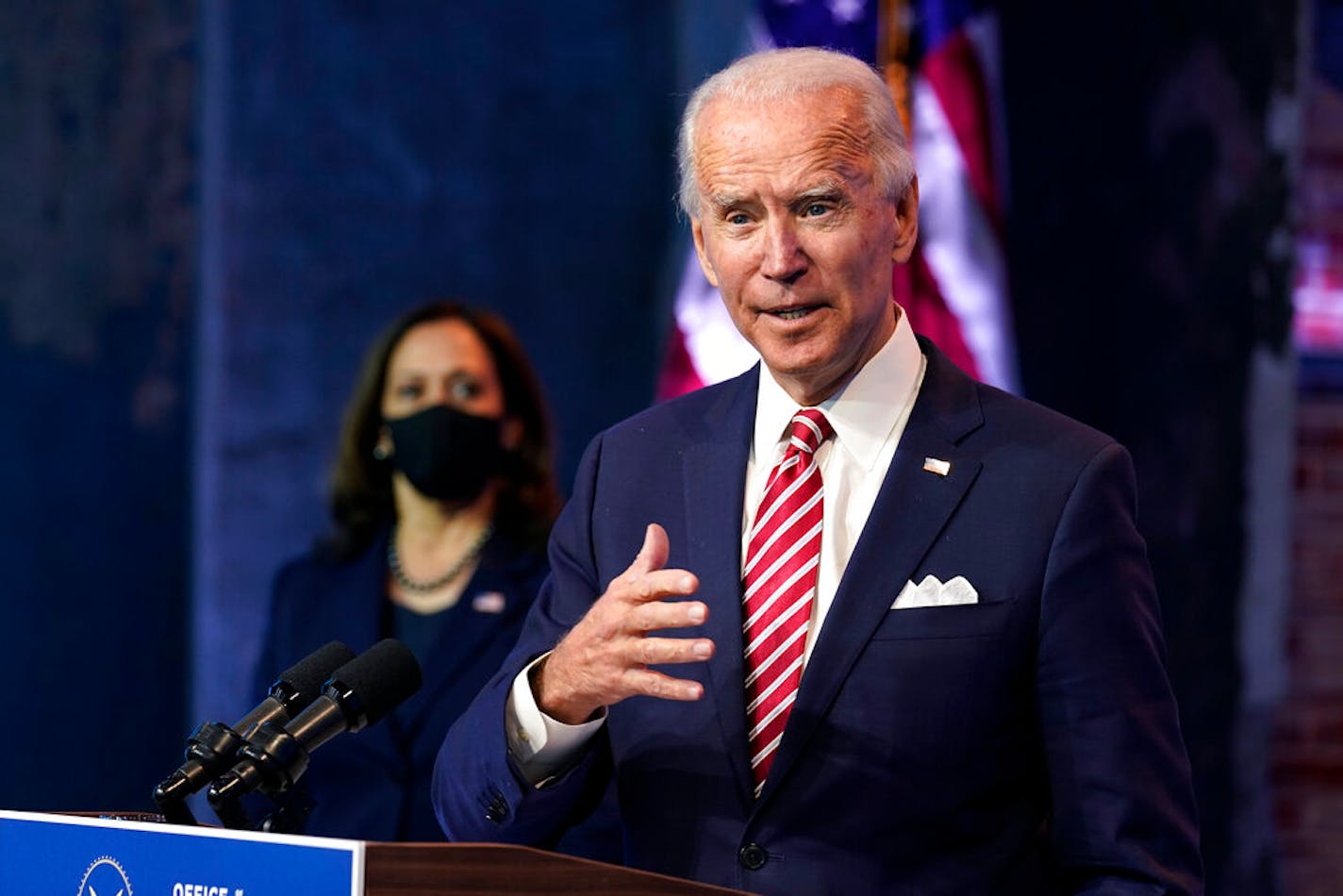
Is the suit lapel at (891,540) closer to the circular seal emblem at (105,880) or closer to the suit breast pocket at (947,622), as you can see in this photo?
the suit breast pocket at (947,622)

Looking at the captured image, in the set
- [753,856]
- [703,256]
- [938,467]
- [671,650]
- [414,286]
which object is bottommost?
[753,856]

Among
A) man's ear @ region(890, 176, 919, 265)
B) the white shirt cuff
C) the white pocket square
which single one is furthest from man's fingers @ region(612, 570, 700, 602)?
man's ear @ region(890, 176, 919, 265)

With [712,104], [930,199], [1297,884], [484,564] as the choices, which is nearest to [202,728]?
[712,104]

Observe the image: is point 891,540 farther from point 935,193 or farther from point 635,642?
point 935,193

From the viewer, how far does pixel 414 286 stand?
4500 millimetres

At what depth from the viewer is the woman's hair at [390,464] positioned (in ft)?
11.6

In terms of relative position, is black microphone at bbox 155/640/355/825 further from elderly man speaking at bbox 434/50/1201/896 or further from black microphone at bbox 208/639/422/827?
elderly man speaking at bbox 434/50/1201/896

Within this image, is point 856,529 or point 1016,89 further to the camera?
point 1016,89

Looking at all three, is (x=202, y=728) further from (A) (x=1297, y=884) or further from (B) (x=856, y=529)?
(A) (x=1297, y=884)

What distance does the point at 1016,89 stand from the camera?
4461mm

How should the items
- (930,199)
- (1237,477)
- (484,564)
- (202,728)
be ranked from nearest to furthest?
(202,728), (484,564), (930,199), (1237,477)

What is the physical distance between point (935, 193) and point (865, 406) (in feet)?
7.57

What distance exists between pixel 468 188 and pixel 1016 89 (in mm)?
1547

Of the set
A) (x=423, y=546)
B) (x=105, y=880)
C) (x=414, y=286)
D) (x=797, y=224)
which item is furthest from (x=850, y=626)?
(x=414, y=286)
